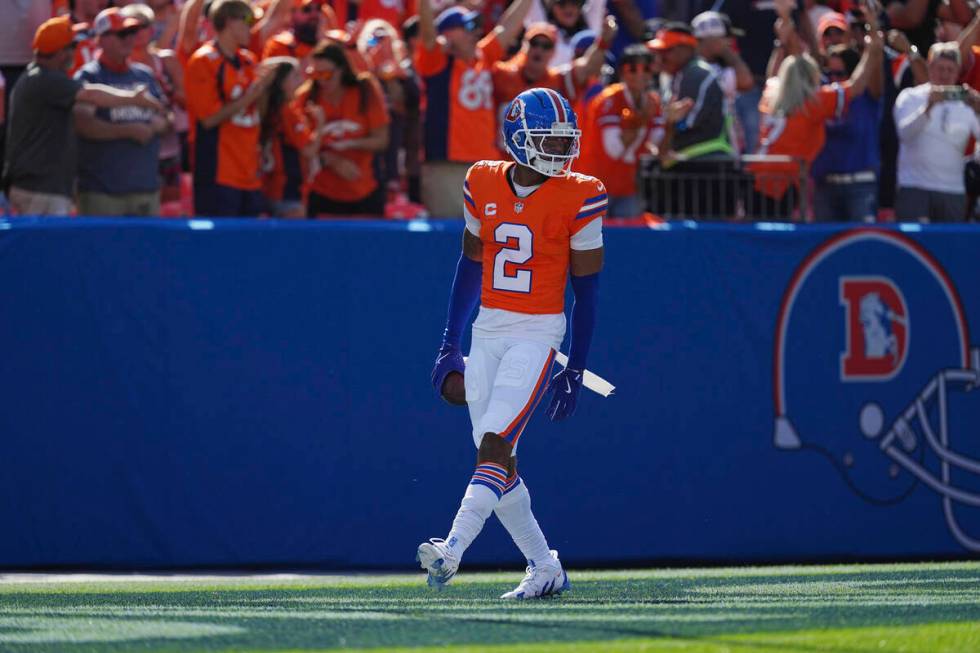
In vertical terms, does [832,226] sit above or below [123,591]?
above

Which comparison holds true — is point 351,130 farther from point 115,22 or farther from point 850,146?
point 850,146

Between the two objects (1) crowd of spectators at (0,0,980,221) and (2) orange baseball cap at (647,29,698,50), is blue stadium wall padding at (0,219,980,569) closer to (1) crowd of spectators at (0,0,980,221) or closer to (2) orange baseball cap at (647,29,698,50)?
(1) crowd of spectators at (0,0,980,221)

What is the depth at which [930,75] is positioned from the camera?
1190cm

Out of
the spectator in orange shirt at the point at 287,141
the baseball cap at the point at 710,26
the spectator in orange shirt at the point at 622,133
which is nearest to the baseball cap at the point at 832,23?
the baseball cap at the point at 710,26

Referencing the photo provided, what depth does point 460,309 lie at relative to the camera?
723 centimetres

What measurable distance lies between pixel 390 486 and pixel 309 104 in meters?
2.85

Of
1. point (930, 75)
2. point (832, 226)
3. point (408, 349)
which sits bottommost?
point (408, 349)

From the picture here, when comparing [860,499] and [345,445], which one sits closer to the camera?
[345,445]

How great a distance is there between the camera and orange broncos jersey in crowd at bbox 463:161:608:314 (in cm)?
696

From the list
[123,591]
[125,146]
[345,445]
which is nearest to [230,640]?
[123,591]

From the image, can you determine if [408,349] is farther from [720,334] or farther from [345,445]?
[720,334]

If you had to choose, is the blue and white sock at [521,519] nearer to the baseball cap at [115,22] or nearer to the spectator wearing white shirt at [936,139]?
the baseball cap at [115,22]

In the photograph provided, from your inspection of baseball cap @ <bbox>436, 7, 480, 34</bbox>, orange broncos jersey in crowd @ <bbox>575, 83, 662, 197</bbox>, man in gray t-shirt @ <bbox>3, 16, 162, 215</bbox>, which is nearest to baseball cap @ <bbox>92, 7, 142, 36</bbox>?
man in gray t-shirt @ <bbox>3, 16, 162, 215</bbox>

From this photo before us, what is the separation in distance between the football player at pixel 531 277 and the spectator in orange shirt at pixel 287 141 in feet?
13.9
